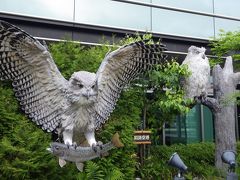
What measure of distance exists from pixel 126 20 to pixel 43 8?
260 cm

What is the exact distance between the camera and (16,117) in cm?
682

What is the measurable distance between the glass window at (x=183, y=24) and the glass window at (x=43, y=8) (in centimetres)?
289

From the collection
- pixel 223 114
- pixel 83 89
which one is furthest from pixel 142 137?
pixel 83 89

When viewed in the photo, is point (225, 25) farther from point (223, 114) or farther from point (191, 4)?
point (223, 114)

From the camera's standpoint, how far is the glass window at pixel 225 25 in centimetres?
1388

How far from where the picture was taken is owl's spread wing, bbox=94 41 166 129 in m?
6.88

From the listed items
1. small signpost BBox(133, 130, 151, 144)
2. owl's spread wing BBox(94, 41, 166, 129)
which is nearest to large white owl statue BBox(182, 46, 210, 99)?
small signpost BBox(133, 130, 151, 144)

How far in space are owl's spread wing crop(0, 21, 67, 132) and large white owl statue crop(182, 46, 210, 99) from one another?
13.6ft

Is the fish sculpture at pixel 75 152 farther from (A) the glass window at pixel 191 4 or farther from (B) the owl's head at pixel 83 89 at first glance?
(A) the glass window at pixel 191 4

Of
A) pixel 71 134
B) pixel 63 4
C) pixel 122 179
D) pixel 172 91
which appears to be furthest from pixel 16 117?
pixel 63 4

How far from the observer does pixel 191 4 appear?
1356 centimetres

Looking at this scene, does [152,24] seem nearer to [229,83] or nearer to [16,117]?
[229,83]

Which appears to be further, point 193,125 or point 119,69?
point 193,125

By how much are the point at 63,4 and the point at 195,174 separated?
580 centimetres
